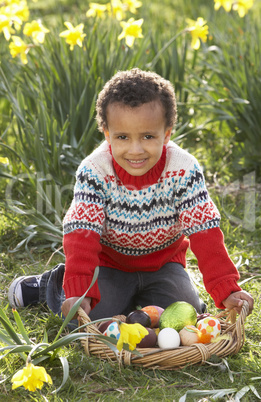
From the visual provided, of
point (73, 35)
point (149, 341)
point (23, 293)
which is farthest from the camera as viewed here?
point (73, 35)

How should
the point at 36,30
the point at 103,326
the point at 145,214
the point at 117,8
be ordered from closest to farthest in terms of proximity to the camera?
the point at 103,326 < the point at 145,214 < the point at 36,30 < the point at 117,8

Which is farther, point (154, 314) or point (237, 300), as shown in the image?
point (154, 314)

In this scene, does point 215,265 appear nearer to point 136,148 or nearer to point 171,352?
point 171,352

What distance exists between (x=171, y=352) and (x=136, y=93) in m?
0.90

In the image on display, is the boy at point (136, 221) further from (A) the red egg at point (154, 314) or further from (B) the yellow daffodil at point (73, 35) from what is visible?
(B) the yellow daffodil at point (73, 35)

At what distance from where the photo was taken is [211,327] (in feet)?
6.82

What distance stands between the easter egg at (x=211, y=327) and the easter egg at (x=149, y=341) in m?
0.17

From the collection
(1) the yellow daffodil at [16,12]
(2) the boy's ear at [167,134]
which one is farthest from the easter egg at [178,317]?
(1) the yellow daffodil at [16,12]

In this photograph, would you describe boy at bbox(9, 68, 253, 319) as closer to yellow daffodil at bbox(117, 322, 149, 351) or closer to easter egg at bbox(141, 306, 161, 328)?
easter egg at bbox(141, 306, 161, 328)

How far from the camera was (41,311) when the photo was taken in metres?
2.45

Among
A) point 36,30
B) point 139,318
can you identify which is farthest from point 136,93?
point 36,30

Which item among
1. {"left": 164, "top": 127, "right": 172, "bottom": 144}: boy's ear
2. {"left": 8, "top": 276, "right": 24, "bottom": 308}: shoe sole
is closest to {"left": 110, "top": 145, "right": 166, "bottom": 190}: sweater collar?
{"left": 164, "top": 127, "right": 172, "bottom": 144}: boy's ear

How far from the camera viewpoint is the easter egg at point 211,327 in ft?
6.81

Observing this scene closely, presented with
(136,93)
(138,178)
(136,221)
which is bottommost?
(136,221)
